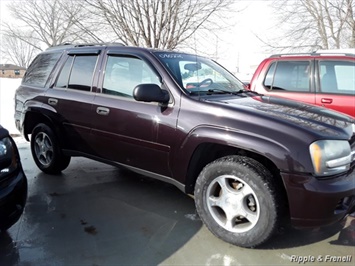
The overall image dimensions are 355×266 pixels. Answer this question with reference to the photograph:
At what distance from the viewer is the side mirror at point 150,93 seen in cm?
300

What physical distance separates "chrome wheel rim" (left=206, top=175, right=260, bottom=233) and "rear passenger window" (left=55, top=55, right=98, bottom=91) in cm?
206

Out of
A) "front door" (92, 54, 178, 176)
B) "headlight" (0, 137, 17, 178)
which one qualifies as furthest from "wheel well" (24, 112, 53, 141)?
"headlight" (0, 137, 17, 178)

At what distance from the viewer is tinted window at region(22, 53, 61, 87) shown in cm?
449

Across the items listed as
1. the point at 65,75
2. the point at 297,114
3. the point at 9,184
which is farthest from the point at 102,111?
the point at 297,114

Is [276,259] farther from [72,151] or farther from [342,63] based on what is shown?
[342,63]

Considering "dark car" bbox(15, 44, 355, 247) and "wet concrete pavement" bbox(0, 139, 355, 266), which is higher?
"dark car" bbox(15, 44, 355, 247)

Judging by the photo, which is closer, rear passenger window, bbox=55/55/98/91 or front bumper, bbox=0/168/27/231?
front bumper, bbox=0/168/27/231

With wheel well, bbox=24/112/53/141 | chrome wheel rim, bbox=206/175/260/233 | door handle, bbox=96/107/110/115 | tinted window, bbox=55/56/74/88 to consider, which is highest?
tinted window, bbox=55/56/74/88

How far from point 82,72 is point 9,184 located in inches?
74.6

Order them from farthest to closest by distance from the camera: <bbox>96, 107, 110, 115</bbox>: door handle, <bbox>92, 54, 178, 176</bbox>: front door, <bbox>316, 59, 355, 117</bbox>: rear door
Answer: <bbox>316, 59, 355, 117</bbox>: rear door < <bbox>96, 107, 110, 115</bbox>: door handle < <bbox>92, 54, 178, 176</bbox>: front door

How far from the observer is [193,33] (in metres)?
11.4

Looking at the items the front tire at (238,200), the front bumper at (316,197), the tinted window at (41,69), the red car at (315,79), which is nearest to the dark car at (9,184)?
the front tire at (238,200)

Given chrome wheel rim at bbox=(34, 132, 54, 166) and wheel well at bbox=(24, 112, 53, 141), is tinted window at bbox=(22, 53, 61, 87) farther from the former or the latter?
chrome wheel rim at bbox=(34, 132, 54, 166)

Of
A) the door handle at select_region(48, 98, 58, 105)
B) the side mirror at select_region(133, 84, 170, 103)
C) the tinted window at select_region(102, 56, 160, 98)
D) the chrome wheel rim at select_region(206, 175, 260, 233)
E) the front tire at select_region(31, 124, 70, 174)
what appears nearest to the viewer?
the chrome wheel rim at select_region(206, 175, 260, 233)
